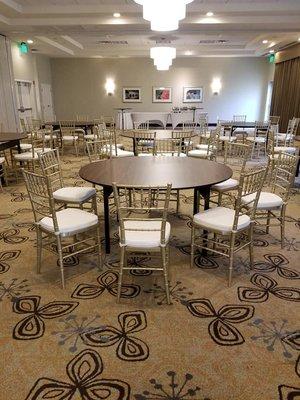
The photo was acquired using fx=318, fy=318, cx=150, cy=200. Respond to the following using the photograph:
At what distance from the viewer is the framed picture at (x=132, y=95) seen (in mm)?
14328

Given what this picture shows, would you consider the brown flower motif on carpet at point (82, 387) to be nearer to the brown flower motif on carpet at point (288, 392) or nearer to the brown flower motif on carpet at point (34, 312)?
the brown flower motif on carpet at point (34, 312)

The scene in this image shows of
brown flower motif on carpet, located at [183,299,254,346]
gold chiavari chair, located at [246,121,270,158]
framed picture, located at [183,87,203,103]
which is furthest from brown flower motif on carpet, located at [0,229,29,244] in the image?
framed picture, located at [183,87,203,103]

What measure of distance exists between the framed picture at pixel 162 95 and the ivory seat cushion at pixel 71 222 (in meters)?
12.5

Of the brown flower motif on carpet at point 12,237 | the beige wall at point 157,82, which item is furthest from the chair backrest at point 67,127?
the beige wall at point 157,82

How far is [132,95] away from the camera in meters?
14.4

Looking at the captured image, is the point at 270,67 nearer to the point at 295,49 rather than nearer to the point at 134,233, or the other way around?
the point at 295,49

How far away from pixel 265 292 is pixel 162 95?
13.0m

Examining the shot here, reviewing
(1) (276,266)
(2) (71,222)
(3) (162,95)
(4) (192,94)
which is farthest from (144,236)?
(4) (192,94)

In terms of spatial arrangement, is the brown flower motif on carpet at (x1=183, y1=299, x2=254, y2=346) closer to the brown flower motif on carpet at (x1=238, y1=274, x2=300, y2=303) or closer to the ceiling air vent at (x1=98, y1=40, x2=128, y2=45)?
the brown flower motif on carpet at (x1=238, y1=274, x2=300, y2=303)

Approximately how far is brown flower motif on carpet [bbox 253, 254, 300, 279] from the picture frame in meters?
12.5

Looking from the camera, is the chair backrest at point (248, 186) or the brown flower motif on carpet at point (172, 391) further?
the chair backrest at point (248, 186)

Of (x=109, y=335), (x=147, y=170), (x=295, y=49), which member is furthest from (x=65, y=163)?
(x=295, y=49)

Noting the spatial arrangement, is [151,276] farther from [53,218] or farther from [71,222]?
[53,218]

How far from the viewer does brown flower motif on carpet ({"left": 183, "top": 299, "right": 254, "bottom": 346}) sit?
2.04 meters
